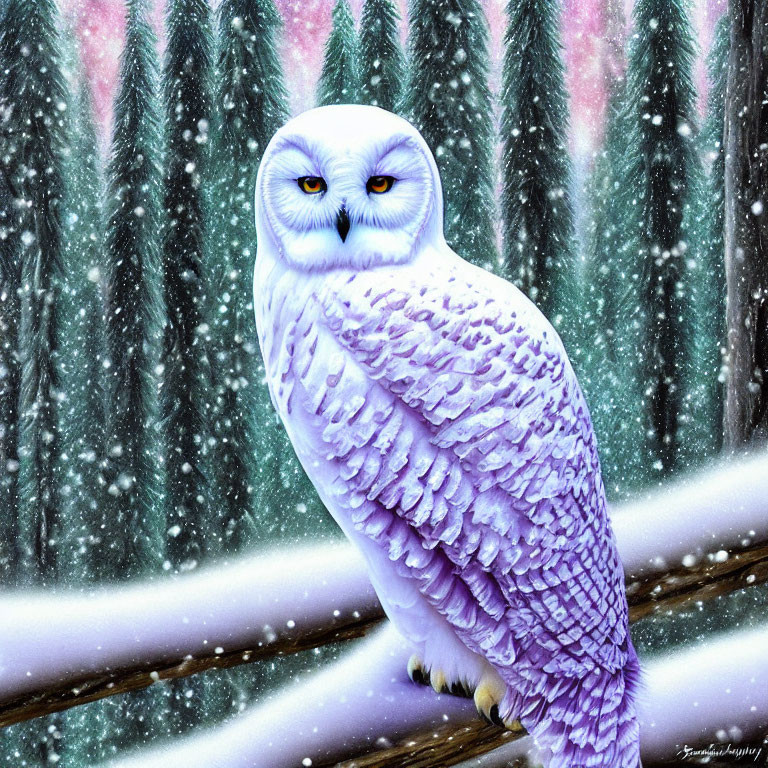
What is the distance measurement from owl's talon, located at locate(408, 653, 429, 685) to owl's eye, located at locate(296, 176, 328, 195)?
559mm

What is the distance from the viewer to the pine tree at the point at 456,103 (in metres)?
0.99

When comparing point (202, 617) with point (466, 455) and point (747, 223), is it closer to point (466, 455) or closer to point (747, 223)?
point (466, 455)

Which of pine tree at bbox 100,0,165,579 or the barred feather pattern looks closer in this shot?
the barred feather pattern

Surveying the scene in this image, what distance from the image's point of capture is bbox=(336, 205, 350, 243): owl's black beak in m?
0.74

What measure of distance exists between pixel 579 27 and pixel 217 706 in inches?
40.1

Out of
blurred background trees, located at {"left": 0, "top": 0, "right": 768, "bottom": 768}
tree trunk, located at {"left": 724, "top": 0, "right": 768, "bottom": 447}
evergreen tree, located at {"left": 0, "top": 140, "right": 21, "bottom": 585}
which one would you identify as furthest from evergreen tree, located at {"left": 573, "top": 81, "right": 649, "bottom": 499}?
evergreen tree, located at {"left": 0, "top": 140, "right": 21, "bottom": 585}

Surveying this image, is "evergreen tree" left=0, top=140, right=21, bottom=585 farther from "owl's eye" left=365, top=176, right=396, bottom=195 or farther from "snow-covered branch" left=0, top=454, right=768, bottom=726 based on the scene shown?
"owl's eye" left=365, top=176, right=396, bottom=195

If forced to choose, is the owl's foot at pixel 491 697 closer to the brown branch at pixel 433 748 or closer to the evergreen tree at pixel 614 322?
the brown branch at pixel 433 748

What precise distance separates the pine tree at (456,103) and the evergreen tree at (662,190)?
20 centimetres

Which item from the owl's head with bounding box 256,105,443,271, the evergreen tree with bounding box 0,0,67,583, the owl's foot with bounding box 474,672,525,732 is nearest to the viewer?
the owl's head with bounding box 256,105,443,271

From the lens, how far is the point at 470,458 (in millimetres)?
750

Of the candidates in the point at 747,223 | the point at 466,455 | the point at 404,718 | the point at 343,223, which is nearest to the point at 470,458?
the point at 466,455
